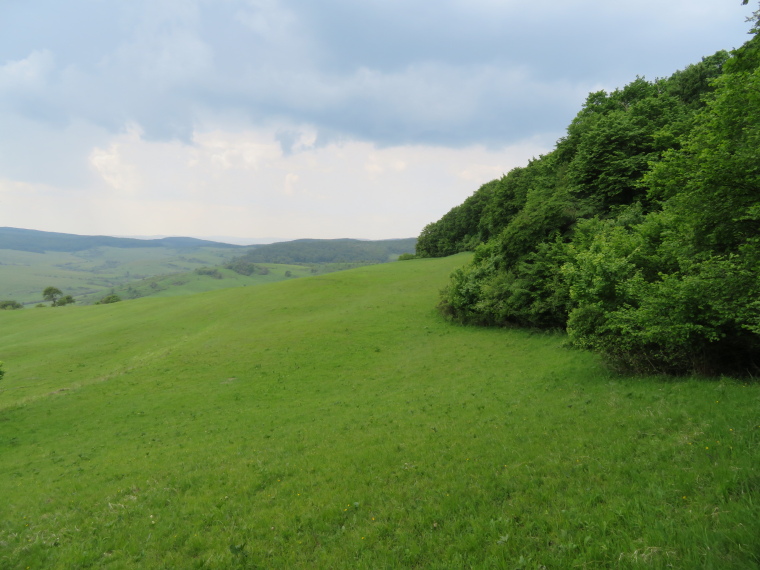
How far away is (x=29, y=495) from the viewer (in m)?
14.5

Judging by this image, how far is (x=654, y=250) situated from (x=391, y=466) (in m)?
18.3

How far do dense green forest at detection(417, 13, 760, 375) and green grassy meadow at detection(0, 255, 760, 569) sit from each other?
2363mm

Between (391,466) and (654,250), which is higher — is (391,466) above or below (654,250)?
below

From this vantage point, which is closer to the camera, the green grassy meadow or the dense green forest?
the green grassy meadow

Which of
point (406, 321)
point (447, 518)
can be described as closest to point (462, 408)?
point (447, 518)

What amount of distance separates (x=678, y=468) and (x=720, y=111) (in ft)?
41.0

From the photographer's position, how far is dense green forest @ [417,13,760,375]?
42.2 feet

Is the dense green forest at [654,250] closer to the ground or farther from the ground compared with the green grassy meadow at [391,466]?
farther from the ground

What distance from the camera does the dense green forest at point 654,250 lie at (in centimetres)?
1287

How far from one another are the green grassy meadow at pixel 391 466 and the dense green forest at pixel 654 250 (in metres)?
2.36

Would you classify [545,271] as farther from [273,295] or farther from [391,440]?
[273,295]

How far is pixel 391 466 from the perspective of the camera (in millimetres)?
12734

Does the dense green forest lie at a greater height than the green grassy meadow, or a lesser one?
greater

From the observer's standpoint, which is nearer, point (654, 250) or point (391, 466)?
point (391, 466)
